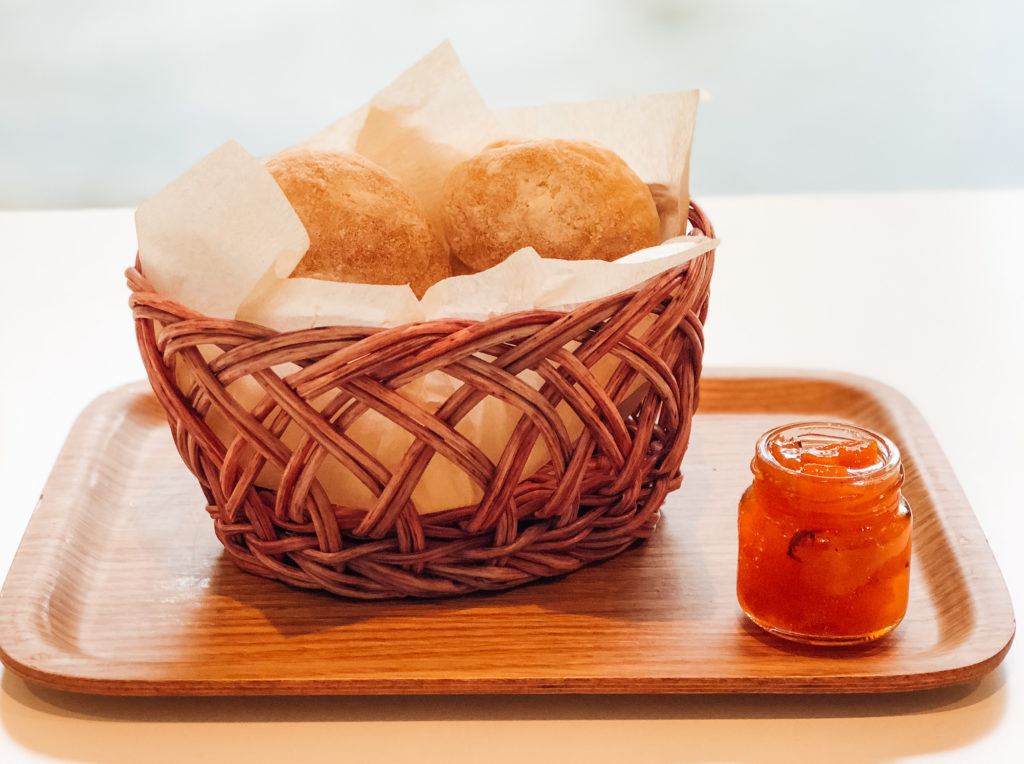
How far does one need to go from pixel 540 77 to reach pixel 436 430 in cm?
240

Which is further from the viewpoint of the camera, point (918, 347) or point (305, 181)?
point (918, 347)

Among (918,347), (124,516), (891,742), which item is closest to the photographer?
(891,742)

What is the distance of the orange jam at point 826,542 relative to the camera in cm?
67

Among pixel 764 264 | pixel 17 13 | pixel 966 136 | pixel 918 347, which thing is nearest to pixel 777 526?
pixel 918 347

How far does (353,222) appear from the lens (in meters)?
0.74

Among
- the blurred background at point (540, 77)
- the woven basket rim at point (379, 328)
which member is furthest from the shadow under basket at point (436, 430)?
the blurred background at point (540, 77)

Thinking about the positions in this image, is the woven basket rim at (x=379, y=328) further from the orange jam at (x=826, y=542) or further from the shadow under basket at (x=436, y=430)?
the orange jam at (x=826, y=542)

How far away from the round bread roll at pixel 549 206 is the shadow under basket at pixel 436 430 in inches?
2.5

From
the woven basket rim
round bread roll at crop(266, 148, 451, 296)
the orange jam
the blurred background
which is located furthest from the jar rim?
the blurred background

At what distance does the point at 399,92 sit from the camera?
36.6 inches

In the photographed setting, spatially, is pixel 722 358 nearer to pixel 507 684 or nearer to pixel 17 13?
pixel 507 684

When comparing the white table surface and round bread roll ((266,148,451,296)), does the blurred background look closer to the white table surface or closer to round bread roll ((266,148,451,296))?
the white table surface

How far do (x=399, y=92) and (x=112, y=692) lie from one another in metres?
0.47

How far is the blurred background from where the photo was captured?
113 inches
